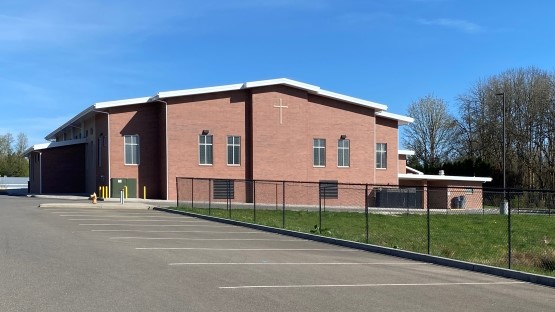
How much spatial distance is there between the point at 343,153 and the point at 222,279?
3839cm

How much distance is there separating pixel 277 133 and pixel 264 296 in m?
36.4

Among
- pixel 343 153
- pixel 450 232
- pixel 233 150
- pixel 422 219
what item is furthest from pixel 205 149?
pixel 450 232

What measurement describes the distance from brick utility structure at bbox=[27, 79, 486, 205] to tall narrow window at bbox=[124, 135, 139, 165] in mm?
73

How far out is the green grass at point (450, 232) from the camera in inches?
699

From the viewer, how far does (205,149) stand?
43.9m

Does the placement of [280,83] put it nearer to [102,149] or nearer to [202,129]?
[202,129]

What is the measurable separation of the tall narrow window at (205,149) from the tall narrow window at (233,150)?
1.48m

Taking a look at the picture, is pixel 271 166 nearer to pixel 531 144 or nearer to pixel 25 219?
pixel 25 219

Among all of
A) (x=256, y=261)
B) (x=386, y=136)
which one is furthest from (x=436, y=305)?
(x=386, y=136)

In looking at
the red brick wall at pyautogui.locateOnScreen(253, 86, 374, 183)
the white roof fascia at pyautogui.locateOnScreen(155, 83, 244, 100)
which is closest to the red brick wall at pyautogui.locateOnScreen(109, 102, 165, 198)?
the white roof fascia at pyautogui.locateOnScreen(155, 83, 244, 100)

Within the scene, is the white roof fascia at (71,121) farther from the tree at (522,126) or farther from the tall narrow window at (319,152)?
the tree at (522,126)

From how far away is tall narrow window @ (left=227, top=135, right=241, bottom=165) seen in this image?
147 feet

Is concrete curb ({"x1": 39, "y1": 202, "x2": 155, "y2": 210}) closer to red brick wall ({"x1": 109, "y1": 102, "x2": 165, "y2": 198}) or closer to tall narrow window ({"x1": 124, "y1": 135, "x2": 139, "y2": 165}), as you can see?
red brick wall ({"x1": 109, "y1": 102, "x2": 165, "y2": 198})

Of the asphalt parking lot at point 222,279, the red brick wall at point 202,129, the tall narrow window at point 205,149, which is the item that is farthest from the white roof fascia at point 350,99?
the asphalt parking lot at point 222,279
